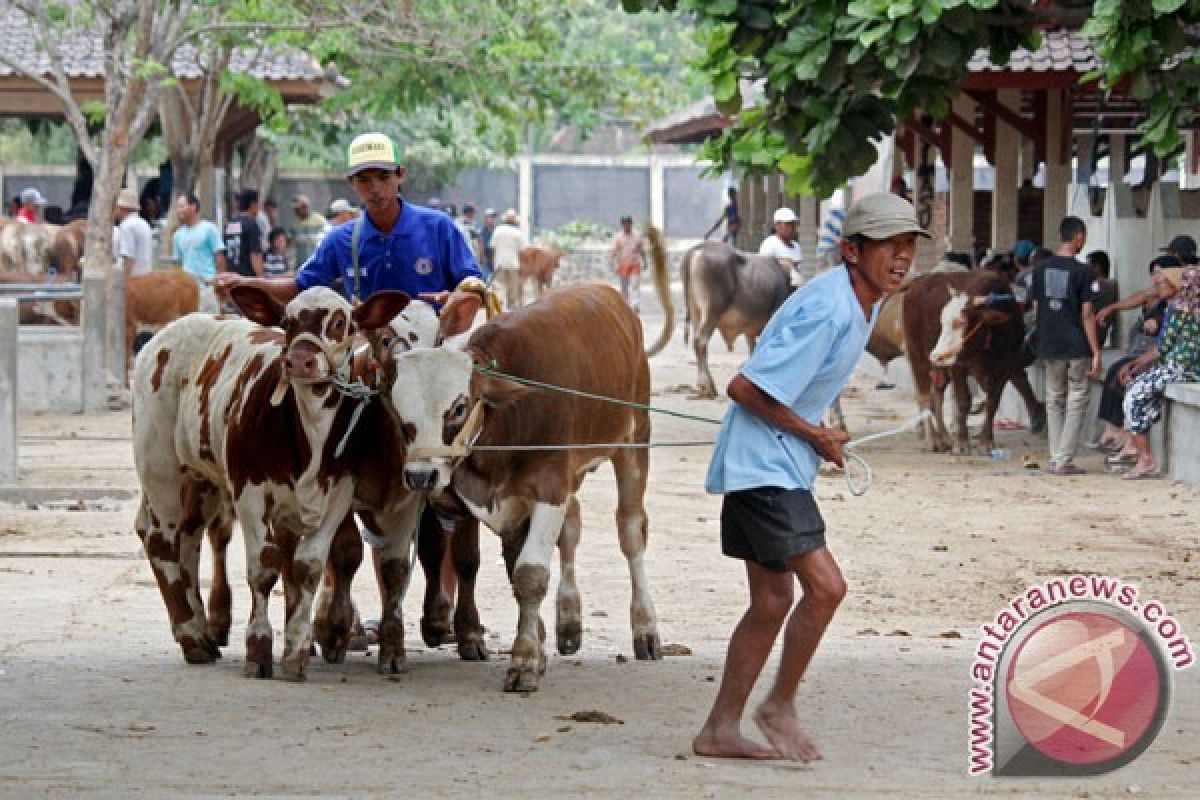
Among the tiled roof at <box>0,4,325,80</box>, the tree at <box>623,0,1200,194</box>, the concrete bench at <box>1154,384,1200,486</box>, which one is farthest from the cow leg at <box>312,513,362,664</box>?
the tiled roof at <box>0,4,325,80</box>

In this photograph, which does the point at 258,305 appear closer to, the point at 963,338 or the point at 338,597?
the point at 338,597

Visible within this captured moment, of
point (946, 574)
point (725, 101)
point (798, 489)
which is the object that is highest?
point (725, 101)

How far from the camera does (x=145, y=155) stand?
→ 50.6 m

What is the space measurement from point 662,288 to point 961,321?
493 cm

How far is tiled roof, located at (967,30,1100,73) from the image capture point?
20.1m

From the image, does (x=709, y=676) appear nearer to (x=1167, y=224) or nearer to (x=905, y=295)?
(x=905, y=295)

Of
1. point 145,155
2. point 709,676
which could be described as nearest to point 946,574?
point 709,676

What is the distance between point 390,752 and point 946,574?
600 centimetres

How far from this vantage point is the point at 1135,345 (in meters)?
18.0

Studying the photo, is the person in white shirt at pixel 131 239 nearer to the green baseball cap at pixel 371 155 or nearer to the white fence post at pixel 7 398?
the white fence post at pixel 7 398

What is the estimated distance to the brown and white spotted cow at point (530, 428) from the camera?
8070 millimetres

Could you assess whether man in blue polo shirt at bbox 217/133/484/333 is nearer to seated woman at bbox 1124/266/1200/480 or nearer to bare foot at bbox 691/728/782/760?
bare foot at bbox 691/728/782/760

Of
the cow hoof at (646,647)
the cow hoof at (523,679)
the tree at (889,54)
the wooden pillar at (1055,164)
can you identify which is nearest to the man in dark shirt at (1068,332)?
the tree at (889,54)

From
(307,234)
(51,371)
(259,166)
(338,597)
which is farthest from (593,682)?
(259,166)
